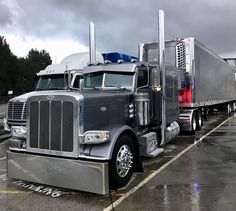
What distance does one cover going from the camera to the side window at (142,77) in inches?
352

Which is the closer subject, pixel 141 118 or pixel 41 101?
pixel 41 101

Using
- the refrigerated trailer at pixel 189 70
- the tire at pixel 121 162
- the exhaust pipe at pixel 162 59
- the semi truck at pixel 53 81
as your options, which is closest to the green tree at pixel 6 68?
the semi truck at pixel 53 81

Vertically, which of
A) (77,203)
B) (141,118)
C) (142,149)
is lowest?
(77,203)

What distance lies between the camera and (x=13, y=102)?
1100 centimetres

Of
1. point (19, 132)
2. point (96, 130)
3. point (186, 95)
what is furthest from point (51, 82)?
point (96, 130)

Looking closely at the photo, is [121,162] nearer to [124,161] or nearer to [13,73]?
[124,161]

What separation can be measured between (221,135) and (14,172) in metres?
9.65

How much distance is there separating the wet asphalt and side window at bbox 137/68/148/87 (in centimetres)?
190

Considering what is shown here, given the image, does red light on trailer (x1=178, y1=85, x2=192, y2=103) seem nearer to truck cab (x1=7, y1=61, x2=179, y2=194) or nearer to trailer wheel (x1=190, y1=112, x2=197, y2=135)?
trailer wheel (x1=190, y1=112, x2=197, y2=135)

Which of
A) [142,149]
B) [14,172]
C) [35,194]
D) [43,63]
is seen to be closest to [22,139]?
[14,172]

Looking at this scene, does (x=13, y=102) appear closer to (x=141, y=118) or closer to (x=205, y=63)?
(x=141, y=118)

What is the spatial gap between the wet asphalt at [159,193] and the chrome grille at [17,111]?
1.61 meters

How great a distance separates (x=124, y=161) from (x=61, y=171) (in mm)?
1194

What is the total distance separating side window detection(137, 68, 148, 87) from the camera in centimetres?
895
